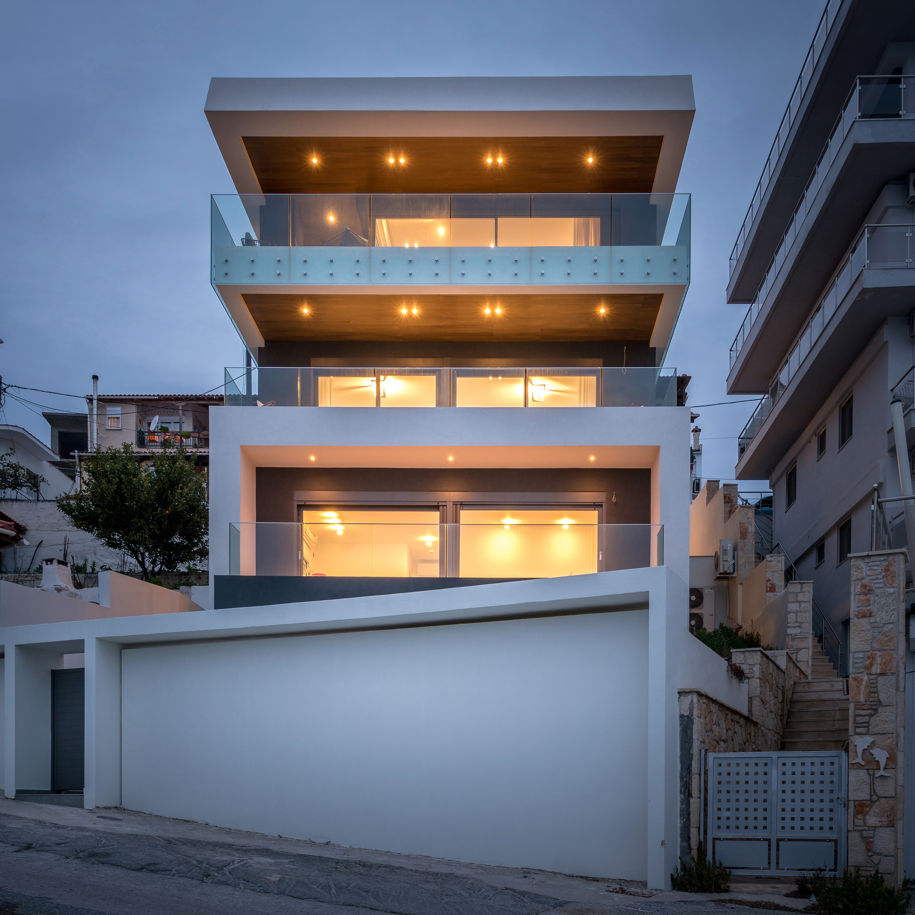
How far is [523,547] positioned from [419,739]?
3.08 m

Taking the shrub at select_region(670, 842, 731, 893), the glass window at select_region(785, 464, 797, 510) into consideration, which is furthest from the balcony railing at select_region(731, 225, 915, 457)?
the shrub at select_region(670, 842, 731, 893)

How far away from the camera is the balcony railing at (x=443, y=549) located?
1348 cm

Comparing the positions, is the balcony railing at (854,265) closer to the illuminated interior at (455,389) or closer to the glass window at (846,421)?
the glass window at (846,421)

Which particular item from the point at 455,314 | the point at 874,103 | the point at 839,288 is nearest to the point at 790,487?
the point at 839,288

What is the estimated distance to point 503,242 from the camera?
17.4m

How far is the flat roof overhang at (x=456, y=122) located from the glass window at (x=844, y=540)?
8.83m

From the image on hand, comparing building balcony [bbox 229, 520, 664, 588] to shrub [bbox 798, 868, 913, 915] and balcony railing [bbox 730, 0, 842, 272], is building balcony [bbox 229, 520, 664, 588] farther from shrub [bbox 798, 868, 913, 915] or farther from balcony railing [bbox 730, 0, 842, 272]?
balcony railing [bbox 730, 0, 842, 272]

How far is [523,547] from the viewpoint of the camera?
44.4 feet

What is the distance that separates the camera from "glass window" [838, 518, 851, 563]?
21.0 metres

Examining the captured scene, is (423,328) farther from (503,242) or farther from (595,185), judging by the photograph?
(595,185)

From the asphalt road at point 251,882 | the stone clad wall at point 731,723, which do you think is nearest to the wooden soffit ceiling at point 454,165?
the stone clad wall at point 731,723

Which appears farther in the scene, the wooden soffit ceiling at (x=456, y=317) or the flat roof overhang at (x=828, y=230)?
the flat roof overhang at (x=828, y=230)

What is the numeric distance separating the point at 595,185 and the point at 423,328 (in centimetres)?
452

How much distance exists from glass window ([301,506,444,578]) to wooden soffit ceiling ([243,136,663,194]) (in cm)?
802
